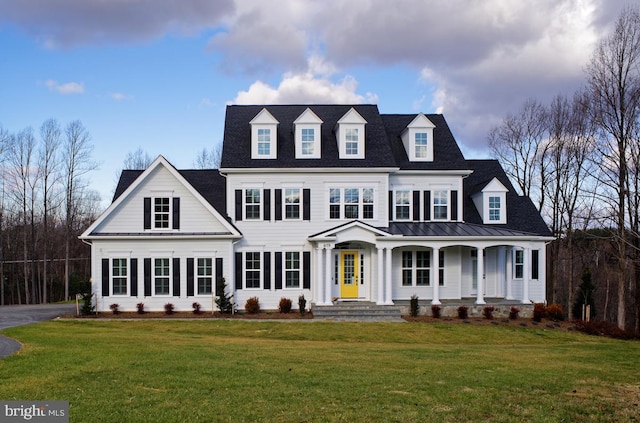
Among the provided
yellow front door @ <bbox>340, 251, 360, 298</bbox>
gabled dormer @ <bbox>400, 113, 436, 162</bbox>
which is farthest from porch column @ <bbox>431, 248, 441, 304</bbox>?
gabled dormer @ <bbox>400, 113, 436, 162</bbox>

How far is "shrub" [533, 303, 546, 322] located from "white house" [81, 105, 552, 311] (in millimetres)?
1525

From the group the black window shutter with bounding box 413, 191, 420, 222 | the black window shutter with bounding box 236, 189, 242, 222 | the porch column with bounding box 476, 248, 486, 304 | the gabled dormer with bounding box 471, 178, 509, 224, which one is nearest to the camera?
the porch column with bounding box 476, 248, 486, 304

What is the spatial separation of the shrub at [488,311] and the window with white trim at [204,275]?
12.1 m

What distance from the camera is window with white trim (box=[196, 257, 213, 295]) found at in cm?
2502

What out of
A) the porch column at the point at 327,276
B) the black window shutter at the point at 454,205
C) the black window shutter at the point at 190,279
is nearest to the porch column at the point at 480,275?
the black window shutter at the point at 454,205

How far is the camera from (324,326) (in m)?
21.2

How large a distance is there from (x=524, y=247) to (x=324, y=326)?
1074cm

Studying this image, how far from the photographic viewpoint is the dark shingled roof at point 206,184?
2731cm

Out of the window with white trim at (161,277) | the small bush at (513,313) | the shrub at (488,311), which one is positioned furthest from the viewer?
the window with white trim at (161,277)

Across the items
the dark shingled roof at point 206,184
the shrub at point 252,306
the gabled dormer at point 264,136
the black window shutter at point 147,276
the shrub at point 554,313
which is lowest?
the shrub at point 554,313

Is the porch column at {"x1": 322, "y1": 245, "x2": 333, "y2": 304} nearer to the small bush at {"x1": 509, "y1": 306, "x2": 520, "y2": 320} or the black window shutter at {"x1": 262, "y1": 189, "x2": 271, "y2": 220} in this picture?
the black window shutter at {"x1": 262, "y1": 189, "x2": 271, "y2": 220}

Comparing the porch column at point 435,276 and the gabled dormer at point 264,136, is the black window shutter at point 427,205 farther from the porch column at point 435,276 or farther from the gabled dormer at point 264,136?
the gabled dormer at point 264,136

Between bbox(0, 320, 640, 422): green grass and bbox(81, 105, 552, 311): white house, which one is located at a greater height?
bbox(81, 105, 552, 311): white house

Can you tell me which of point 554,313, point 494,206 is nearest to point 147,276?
point 494,206
